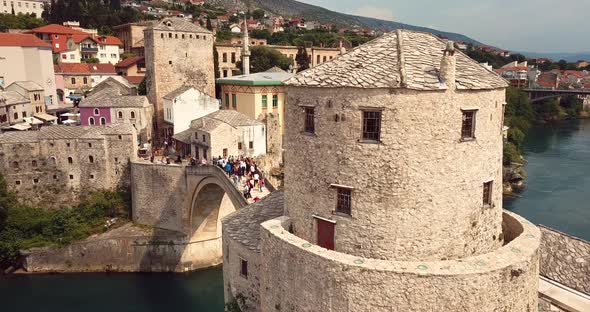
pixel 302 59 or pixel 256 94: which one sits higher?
pixel 302 59

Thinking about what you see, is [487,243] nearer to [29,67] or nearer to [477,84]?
[477,84]

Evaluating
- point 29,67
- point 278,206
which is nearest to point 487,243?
point 278,206

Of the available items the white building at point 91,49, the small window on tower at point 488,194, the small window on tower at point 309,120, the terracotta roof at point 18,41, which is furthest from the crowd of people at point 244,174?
the white building at point 91,49

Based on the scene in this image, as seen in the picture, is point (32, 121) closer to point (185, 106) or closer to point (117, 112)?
point (117, 112)

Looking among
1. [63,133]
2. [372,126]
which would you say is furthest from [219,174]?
[372,126]

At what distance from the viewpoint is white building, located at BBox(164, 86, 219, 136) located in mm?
35188

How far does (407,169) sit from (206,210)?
22237mm

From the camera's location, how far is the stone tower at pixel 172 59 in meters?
37.5

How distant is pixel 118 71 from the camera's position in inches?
2267

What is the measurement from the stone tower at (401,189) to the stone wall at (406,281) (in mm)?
24

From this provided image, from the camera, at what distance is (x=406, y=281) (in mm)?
8938

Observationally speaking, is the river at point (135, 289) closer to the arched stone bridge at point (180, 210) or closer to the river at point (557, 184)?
the river at point (557, 184)

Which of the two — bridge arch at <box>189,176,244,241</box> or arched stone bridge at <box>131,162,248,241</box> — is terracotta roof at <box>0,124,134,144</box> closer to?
arched stone bridge at <box>131,162,248,241</box>

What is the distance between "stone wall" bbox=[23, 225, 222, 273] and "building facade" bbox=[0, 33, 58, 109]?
19.4 meters
